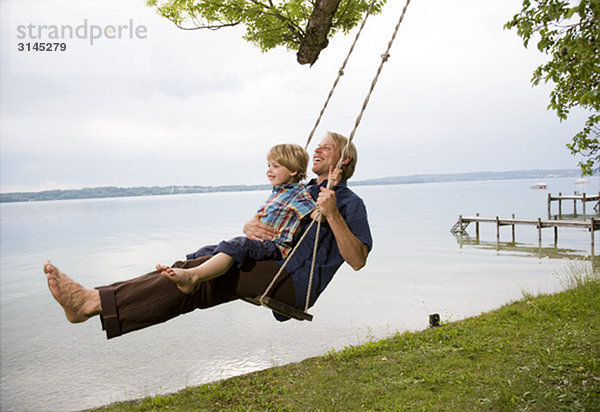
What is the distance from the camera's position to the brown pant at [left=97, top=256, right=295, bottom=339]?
219 cm

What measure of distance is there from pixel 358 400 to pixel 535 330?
Answer: 3868 millimetres

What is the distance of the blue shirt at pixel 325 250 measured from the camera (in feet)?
8.41

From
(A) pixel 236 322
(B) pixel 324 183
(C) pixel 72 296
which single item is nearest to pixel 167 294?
(C) pixel 72 296

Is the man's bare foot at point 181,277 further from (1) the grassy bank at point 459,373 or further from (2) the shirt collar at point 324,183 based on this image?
(1) the grassy bank at point 459,373

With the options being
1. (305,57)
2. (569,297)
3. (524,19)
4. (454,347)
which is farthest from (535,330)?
(305,57)

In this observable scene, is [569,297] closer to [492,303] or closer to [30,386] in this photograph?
[492,303]

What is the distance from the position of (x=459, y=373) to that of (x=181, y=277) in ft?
21.8

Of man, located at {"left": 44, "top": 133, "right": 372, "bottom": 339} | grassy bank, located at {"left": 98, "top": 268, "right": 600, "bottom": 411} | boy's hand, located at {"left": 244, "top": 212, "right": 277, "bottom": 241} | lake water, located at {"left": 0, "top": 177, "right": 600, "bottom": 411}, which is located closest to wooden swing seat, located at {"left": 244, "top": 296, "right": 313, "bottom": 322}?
man, located at {"left": 44, "top": 133, "right": 372, "bottom": 339}

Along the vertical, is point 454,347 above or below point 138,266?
above

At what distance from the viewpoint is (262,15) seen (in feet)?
17.5

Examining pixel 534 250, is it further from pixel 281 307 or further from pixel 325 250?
pixel 281 307

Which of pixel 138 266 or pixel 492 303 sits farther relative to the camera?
pixel 138 266

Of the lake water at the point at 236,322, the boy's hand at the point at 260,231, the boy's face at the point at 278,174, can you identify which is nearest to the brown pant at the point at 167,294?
the boy's hand at the point at 260,231

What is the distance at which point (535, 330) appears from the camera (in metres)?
9.18
